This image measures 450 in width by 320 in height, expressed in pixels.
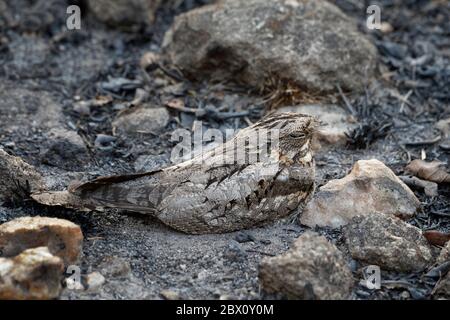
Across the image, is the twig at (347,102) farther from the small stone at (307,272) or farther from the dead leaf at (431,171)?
the small stone at (307,272)

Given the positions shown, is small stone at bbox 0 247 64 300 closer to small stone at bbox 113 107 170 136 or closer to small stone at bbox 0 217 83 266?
small stone at bbox 0 217 83 266

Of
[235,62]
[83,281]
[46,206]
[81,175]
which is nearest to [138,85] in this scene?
[235,62]

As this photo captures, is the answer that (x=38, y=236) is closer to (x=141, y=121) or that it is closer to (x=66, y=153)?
(x=66, y=153)

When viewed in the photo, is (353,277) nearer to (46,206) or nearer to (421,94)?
(46,206)

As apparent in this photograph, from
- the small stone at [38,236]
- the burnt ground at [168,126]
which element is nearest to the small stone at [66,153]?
the burnt ground at [168,126]

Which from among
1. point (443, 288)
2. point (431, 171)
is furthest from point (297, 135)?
point (443, 288)
